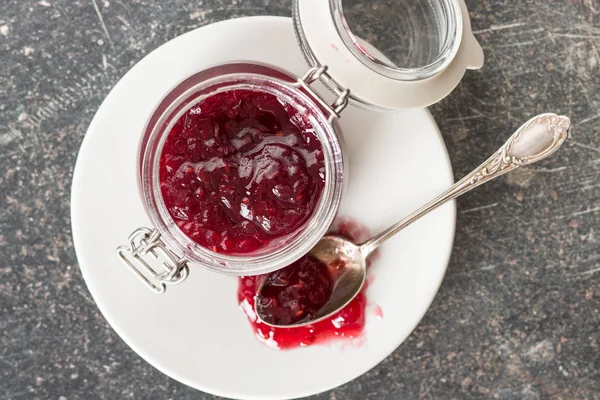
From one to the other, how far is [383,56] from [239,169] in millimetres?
336

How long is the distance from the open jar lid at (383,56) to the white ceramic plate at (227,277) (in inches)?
4.7

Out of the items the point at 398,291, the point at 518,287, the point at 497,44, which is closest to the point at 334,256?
the point at 398,291

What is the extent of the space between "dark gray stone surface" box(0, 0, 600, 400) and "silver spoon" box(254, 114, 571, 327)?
0.18 m

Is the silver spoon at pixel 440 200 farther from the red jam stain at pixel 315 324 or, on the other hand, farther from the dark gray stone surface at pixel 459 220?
the dark gray stone surface at pixel 459 220

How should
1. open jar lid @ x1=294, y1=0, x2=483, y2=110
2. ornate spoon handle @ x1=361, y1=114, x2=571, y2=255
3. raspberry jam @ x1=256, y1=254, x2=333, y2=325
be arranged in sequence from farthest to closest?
raspberry jam @ x1=256, y1=254, x2=333, y2=325, ornate spoon handle @ x1=361, y1=114, x2=571, y2=255, open jar lid @ x1=294, y1=0, x2=483, y2=110

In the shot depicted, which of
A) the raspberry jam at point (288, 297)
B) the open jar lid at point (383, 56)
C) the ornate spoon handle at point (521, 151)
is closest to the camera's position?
the open jar lid at point (383, 56)

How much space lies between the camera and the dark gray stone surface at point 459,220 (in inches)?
46.2

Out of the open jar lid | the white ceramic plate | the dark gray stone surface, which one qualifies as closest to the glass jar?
the open jar lid

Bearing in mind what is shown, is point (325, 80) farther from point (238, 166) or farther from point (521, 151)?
point (521, 151)

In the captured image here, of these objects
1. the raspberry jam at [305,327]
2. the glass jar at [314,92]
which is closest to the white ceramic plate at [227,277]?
the raspberry jam at [305,327]

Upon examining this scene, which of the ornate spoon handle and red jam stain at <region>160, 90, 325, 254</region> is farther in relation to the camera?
the ornate spoon handle

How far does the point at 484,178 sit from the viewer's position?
3.37ft

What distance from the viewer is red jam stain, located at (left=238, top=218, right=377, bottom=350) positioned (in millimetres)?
1106

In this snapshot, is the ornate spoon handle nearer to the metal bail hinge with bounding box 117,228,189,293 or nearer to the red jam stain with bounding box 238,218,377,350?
the red jam stain with bounding box 238,218,377,350
